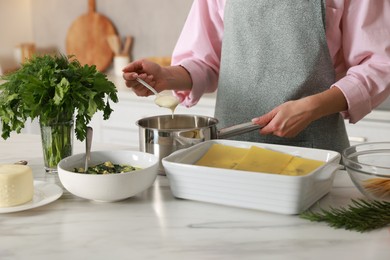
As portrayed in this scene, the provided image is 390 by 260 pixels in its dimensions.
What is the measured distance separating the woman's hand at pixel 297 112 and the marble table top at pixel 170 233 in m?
0.22

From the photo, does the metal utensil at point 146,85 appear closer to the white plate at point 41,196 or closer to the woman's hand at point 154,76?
the woman's hand at point 154,76

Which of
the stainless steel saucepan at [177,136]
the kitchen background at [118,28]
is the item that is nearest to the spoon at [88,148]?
the stainless steel saucepan at [177,136]

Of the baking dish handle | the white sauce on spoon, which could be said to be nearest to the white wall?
the white sauce on spoon

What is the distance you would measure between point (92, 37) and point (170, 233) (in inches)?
107

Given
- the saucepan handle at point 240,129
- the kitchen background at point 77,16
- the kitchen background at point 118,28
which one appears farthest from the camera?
the kitchen background at point 77,16

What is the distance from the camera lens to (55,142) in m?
1.48

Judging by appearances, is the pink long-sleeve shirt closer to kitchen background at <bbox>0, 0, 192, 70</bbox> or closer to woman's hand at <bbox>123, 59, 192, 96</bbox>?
woman's hand at <bbox>123, 59, 192, 96</bbox>

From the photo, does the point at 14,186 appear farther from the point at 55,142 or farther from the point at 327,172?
the point at 327,172

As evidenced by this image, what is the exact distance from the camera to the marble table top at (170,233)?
3.48ft

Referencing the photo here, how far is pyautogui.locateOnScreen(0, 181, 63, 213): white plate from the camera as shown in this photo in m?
1.25

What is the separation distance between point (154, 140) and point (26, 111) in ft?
0.94

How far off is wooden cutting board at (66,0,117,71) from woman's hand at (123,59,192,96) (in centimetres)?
186

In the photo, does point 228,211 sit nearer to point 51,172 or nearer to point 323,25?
point 51,172

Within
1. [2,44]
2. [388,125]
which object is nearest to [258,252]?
[388,125]
